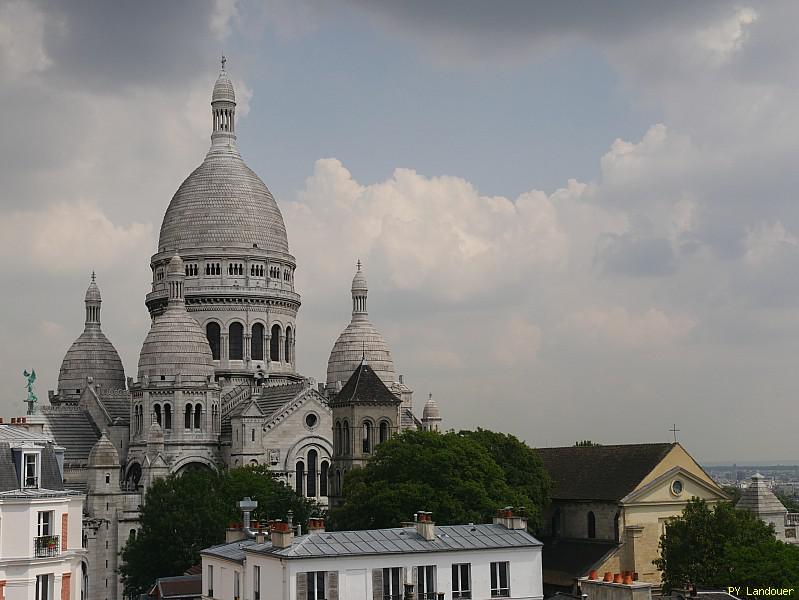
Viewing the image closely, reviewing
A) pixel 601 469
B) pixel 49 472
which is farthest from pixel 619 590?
pixel 601 469

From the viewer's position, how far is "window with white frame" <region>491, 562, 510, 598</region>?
5012 centimetres

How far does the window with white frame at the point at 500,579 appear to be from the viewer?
50125 millimetres

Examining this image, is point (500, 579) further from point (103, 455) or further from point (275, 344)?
point (275, 344)

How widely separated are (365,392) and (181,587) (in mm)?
26839

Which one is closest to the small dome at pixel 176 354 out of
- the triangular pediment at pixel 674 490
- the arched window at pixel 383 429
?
the arched window at pixel 383 429

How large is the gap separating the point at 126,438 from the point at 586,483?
130 ft

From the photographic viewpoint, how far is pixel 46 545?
4997cm

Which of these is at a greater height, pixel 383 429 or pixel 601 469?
pixel 383 429

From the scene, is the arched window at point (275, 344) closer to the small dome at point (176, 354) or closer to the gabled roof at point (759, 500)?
the small dome at point (176, 354)

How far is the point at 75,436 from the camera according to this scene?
10819cm

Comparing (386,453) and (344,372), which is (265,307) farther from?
(386,453)

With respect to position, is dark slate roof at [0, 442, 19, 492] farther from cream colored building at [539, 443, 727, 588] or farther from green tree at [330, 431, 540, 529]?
cream colored building at [539, 443, 727, 588]

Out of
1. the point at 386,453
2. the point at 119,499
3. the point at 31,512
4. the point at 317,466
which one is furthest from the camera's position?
the point at 317,466

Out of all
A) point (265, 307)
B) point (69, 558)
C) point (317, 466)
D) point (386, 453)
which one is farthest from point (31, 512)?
point (265, 307)
